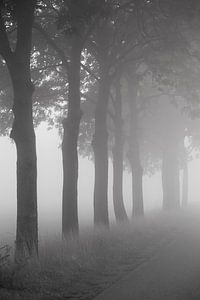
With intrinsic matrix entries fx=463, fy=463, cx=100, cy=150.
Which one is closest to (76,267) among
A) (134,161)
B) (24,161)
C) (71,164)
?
(24,161)

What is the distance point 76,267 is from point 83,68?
12745 mm

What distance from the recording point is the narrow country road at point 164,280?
798cm

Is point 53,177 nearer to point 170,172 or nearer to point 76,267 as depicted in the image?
point 170,172

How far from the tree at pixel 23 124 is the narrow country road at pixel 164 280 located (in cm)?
330

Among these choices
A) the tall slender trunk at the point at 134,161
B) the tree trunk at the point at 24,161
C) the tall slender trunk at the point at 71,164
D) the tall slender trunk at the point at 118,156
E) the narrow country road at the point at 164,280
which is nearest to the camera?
the narrow country road at the point at 164,280

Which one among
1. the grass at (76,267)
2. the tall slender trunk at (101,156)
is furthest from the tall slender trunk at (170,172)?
the grass at (76,267)

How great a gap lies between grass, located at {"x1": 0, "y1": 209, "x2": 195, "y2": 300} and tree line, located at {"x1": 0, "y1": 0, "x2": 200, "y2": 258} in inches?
40.6

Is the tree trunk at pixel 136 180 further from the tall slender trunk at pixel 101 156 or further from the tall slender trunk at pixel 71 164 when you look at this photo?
the tall slender trunk at pixel 71 164

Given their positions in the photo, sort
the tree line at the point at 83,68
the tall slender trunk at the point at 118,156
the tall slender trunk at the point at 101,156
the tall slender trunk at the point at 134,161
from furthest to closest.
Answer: the tall slender trunk at the point at 134,161, the tall slender trunk at the point at 118,156, the tall slender trunk at the point at 101,156, the tree line at the point at 83,68

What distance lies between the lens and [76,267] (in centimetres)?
1012

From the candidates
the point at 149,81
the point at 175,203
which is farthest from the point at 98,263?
the point at 175,203

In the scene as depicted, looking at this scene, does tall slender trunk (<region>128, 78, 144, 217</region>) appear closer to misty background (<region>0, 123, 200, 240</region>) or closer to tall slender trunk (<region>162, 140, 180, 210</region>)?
tall slender trunk (<region>162, 140, 180, 210</region>)

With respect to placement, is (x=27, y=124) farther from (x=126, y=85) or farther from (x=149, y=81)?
(x=149, y=81)

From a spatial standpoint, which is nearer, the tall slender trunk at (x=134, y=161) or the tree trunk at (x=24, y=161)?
the tree trunk at (x=24, y=161)
